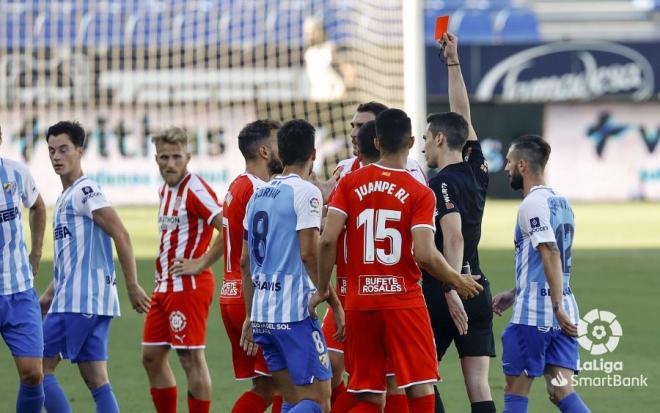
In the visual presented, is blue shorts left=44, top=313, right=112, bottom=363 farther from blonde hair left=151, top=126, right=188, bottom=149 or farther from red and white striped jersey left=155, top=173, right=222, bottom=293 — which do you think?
blonde hair left=151, top=126, right=188, bottom=149

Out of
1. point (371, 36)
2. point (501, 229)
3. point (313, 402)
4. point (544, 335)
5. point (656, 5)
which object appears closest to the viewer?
point (313, 402)

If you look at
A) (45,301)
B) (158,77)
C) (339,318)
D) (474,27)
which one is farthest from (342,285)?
(474,27)

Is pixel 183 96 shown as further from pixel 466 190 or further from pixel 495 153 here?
pixel 466 190

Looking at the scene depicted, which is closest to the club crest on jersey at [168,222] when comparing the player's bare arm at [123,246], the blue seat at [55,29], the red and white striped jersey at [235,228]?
the red and white striped jersey at [235,228]

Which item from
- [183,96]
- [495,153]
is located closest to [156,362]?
[183,96]

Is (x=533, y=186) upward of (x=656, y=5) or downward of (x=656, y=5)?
downward

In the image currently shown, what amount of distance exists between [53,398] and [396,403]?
2145mm

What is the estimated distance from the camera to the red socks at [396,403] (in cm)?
610

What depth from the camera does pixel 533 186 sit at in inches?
265

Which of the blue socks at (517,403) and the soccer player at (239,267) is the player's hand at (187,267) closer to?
Answer: the soccer player at (239,267)

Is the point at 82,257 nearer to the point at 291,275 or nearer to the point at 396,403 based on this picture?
the point at 291,275

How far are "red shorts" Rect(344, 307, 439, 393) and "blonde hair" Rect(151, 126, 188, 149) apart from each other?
2008mm

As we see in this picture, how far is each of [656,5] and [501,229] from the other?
26.5 meters

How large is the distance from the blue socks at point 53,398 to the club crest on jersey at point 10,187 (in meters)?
1.15
